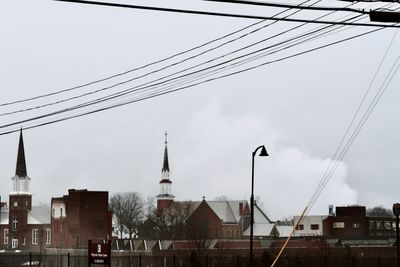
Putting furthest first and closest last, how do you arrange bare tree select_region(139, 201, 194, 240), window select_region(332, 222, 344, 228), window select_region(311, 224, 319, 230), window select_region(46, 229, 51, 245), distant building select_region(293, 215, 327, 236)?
window select_region(311, 224, 319, 230) → distant building select_region(293, 215, 327, 236) → window select_region(46, 229, 51, 245) → window select_region(332, 222, 344, 228) → bare tree select_region(139, 201, 194, 240)

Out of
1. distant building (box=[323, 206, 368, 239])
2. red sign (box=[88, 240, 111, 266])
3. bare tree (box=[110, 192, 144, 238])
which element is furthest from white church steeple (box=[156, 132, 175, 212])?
red sign (box=[88, 240, 111, 266])

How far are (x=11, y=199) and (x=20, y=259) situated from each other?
53.3 meters

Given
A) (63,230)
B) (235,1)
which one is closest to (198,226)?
(63,230)

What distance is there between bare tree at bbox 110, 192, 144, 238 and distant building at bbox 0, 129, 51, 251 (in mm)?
23509

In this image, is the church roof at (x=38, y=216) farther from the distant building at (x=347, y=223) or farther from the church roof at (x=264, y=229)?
the distant building at (x=347, y=223)

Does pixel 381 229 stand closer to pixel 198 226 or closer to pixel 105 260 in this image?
pixel 198 226

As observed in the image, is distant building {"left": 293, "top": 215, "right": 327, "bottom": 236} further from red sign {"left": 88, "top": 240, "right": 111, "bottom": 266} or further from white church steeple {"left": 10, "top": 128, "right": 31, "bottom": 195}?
red sign {"left": 88, "top": 240, "right": 111, "bottom": 266}

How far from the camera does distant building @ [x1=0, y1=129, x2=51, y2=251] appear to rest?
14000 cm

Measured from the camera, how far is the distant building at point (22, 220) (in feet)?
459

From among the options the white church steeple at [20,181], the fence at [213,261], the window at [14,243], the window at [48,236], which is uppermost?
the white church steeple at [20,181]

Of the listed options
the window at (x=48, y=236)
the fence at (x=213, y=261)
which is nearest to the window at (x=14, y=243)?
the window at (x=48, y=236)

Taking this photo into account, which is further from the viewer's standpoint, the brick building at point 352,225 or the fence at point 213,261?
the brick building at point 352,225

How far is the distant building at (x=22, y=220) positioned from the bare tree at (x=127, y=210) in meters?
23.5

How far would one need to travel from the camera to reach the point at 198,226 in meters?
135
